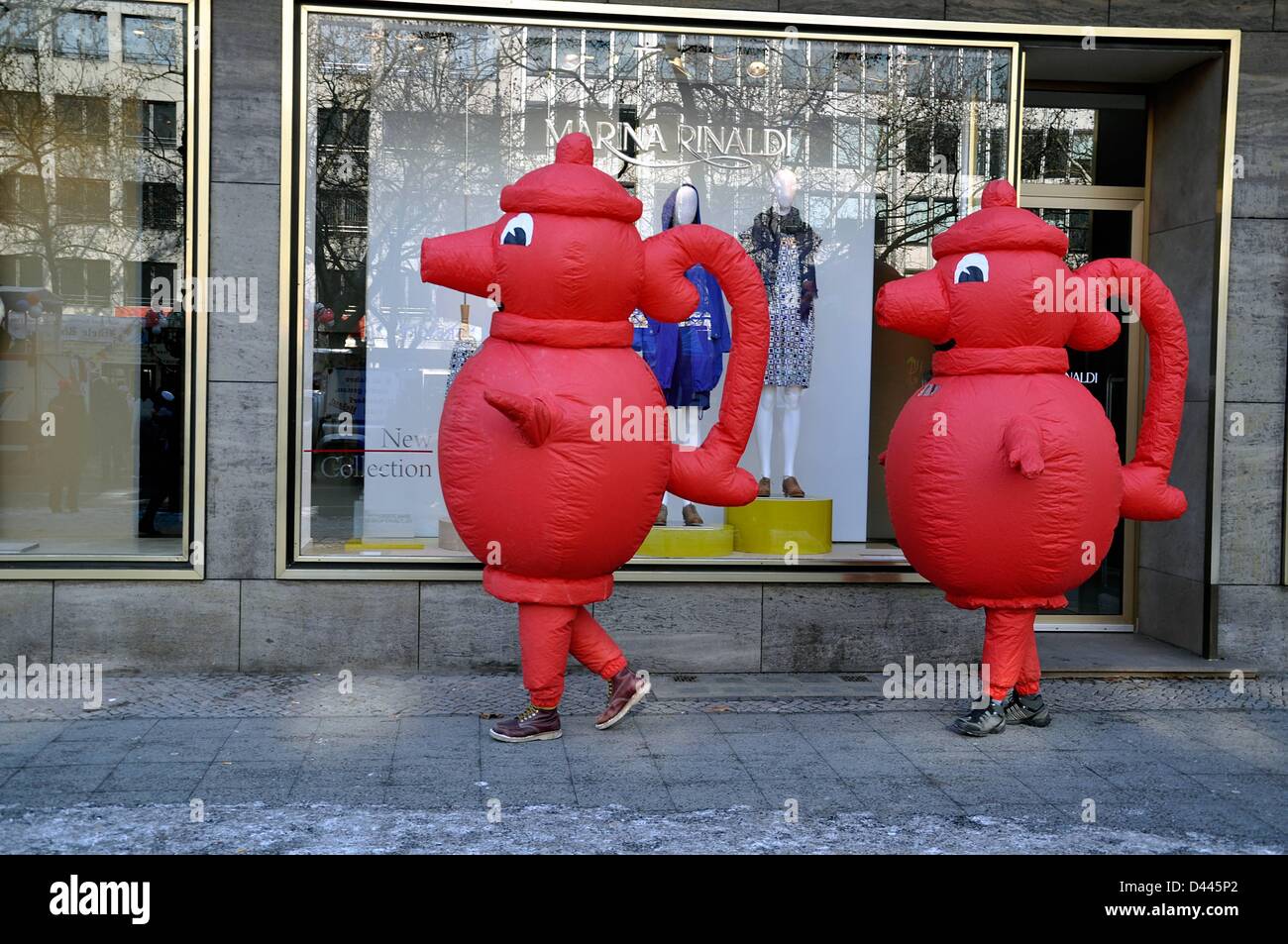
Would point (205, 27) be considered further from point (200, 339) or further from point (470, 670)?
point (470, 670)

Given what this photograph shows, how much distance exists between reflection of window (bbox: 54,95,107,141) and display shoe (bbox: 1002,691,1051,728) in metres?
6.00

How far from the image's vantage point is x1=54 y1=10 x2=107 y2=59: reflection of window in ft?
24.9

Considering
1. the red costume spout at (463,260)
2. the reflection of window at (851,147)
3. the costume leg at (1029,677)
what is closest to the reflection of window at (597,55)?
the reflection of window at (851,147)

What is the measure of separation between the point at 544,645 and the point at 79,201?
4209 millimetres

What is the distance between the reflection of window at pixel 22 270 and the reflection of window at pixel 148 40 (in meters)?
1.32

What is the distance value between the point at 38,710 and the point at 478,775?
8.24 ft

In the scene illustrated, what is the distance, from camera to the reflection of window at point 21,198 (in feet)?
25.4

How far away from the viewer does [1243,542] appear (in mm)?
8016

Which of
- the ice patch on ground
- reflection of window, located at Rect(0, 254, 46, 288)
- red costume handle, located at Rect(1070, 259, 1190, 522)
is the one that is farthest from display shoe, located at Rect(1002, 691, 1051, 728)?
reflection of window, located at Rect(0, 254, 46, 288)

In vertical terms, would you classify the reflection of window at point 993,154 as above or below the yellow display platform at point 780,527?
above

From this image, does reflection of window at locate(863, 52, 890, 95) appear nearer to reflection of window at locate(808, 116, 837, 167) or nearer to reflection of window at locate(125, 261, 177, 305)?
reflection of window at locate(808, 116, 837, 167)

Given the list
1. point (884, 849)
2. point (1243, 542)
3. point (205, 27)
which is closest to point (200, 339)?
point (205, 27)

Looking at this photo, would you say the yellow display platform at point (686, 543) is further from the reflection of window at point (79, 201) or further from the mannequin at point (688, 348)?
the reflection of window at point (79, 201)

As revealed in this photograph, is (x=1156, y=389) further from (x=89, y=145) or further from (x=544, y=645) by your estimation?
(x=89, y=145)
